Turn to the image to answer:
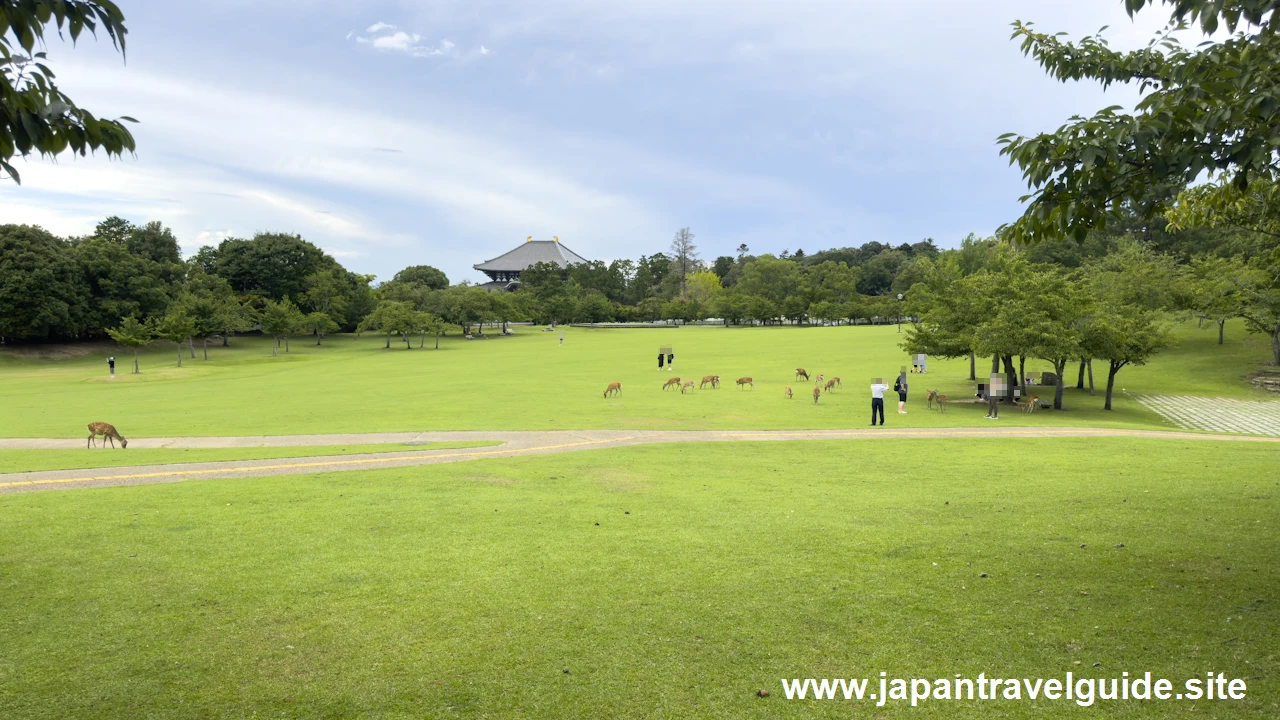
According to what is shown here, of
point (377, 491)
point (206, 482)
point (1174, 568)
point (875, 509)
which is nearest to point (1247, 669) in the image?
point (1174, 568)

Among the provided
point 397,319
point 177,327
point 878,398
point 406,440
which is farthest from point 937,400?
point 397,319

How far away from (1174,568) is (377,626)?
7.54 m

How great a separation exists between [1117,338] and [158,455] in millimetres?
33428

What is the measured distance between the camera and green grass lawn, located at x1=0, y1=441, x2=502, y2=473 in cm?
1489

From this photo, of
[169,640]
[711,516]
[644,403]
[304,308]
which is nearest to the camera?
[169,640]

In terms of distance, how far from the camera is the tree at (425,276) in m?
115

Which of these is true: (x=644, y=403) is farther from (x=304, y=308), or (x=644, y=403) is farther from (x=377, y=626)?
(x=304, y=308)

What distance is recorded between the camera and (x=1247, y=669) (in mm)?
4871

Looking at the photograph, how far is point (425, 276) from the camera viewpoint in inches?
4537

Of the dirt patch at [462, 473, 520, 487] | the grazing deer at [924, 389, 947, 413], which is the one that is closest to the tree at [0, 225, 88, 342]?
the dirt patch at [462, 473, 520, 487]

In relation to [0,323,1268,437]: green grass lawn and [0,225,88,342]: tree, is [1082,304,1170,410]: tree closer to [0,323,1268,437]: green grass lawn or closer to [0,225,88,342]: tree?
[0,323,1268,437]: green grass lawn

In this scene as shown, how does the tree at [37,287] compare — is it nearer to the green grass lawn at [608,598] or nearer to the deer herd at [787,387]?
the deer herd at [787,387]

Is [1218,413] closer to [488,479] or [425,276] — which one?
[488,479]

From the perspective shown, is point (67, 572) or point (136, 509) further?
Answer: point (136, 509)
